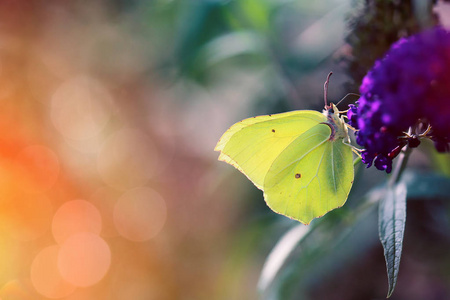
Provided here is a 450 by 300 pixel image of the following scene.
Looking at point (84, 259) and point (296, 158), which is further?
point (84, 259)

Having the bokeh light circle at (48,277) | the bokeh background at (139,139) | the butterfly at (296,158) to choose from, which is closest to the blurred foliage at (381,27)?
the butterfly at (296,158)

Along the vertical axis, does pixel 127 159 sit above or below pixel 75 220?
above

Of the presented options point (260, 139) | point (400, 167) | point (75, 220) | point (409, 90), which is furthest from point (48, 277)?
point (409, 90)

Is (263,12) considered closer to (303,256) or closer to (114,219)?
(303,256)

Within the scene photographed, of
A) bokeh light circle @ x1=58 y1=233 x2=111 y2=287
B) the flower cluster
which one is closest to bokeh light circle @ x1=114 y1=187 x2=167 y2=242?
bokeh light circle @ x1=58 y1=233 x2=111 y2=287

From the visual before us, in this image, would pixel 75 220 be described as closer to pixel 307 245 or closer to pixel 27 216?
pixel 27 216

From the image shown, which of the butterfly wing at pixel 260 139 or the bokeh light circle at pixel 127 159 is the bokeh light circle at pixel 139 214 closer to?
the bokeh light circle at pixel 127 159

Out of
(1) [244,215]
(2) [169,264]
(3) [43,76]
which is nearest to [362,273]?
(1) [244,215]
